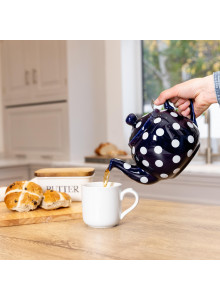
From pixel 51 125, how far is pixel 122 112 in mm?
557

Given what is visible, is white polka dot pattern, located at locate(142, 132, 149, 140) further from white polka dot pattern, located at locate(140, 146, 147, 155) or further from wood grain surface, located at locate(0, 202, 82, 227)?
wood grain surface, located at locate(0, 202, 82, 227)

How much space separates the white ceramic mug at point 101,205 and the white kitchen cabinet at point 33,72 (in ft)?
6.64

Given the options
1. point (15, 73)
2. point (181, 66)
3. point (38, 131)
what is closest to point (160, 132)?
point (181, 66)

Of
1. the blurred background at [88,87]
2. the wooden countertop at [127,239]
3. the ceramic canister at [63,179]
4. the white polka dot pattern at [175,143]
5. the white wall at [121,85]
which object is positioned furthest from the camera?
the white wall at [121,85]

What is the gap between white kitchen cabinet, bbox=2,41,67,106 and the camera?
2.95 m

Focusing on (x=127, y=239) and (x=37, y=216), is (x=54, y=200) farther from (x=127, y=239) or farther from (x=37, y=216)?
(x=127, y=239)

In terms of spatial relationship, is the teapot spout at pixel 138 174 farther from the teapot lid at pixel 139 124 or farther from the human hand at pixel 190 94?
the human hand at pixel 190 94

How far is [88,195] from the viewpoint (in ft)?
3.21

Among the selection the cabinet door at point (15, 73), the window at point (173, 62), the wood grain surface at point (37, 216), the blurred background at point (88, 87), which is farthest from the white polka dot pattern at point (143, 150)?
the cabinet door at point (15, 73)

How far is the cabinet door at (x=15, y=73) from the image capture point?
318 centimetres

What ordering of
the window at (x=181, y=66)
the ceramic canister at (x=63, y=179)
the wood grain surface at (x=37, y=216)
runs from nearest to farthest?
the wood grain surface at (x=37, y=216)
the ceramic canister at (x=63, y=179)
the window at (x=181, y=66)

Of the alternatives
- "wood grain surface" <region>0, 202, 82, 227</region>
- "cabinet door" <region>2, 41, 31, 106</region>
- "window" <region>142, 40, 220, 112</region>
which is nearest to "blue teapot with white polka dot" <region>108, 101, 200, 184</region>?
"wood grain surface" <region>0, 202, 82, 227</region>

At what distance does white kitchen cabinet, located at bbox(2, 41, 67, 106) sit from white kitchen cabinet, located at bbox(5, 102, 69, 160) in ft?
0.26
